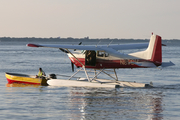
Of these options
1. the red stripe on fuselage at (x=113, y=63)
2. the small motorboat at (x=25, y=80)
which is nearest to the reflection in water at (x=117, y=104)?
the red stripe on fuselage at (x=113, y=63)

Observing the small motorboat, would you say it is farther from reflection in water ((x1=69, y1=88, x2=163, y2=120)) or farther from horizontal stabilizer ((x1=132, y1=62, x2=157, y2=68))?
horizontal stabilizer ((x1=132, y1=62, x2=157, y2=68))

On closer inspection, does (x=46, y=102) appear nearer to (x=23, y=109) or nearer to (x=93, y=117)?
(x=23, y=109)

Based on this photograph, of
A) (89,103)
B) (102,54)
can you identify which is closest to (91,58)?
(102,54)

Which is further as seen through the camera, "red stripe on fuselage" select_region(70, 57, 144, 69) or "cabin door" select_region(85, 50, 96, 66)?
"cabin door" select_region(85, 50, 96, 66)

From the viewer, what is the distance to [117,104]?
1369cm

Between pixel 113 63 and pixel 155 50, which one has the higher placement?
pixel 155 50

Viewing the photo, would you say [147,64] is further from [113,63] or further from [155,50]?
[113,63]

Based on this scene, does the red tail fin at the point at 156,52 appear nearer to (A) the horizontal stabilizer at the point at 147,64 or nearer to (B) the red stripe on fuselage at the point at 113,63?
(A) the horizontal stabilizer at the point at 147,64

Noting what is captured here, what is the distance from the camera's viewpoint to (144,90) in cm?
1764

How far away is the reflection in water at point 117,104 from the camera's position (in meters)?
11.5

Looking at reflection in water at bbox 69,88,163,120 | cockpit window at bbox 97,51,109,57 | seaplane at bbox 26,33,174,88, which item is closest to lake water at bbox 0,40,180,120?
reflection in water at bbox 69,88,163,120

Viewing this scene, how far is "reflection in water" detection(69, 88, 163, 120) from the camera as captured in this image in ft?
37.8

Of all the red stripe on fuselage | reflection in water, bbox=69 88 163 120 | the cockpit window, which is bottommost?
reflection in water, bbox=69 88 163 120

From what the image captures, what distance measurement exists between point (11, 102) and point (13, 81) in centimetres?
756
